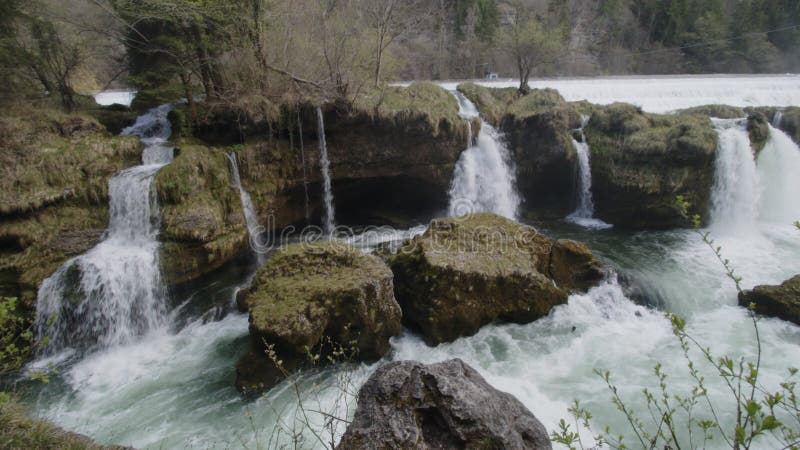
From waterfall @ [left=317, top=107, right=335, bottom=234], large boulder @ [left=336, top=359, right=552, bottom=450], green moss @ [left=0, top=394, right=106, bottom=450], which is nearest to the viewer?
large boulder @ [left=336, top=359, right=552, bottom=450]

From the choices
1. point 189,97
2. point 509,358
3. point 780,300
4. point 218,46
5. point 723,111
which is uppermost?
point 218,46

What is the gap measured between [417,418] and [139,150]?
9.33 meters

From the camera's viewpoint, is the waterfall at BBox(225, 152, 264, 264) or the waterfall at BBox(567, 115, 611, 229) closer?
the waterfall at BBox(225, 152, 264, 264)

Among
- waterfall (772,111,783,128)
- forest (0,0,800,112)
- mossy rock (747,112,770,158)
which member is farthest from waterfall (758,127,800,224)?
forest (0,0,800,112)

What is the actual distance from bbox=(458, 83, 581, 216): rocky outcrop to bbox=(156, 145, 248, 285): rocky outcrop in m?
9.10

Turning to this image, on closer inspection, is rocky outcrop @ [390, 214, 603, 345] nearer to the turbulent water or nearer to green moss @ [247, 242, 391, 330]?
the turbulent water

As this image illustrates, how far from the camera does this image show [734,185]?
36.3 feet

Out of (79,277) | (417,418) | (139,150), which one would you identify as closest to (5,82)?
(139,150)

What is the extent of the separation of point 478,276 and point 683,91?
743 inches

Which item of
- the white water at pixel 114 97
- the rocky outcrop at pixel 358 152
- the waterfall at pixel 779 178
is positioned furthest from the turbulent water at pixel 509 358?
the white water at pixel 114 97

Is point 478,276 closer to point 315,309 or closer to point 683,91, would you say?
point 315,309

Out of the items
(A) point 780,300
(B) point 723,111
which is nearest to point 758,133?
(B) point 723,111

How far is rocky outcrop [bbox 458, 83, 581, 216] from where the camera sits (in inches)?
477

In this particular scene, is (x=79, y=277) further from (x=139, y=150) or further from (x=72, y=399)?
(x=139, y=150)
